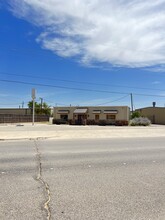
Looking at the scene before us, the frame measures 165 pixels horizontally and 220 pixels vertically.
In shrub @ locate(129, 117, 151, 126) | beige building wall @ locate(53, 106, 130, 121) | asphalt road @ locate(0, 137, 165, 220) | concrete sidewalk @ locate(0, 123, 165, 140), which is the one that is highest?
beige building wall @ locate(53, 106, 130, 121)

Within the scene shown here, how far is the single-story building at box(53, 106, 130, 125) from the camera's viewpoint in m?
53.4

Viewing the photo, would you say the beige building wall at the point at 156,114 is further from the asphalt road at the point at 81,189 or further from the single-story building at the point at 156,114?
the asphalt road at the point at 81,189

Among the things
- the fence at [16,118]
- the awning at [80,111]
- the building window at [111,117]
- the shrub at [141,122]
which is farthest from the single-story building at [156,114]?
the fence at [16,118]

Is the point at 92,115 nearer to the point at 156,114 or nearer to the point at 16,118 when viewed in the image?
the point at 16,118

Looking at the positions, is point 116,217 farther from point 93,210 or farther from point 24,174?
point 24,174

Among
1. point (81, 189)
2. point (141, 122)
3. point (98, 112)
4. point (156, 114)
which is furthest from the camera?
point (156, 114)

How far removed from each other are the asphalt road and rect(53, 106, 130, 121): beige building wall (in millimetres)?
44082

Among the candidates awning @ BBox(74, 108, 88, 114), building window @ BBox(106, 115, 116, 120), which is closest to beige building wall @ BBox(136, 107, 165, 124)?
building window @ BBox(106, 115, 116, 120)

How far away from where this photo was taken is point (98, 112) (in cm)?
5500

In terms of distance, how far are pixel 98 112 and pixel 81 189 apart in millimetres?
49174

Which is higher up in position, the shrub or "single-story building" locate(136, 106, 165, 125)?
"single-story building" locate(136, 106, 165, 125)

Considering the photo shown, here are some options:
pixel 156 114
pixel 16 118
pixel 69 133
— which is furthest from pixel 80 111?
pixel 69 133

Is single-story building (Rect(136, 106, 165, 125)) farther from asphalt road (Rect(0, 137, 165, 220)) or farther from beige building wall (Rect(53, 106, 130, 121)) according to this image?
asphalt road (Rect(0, 137, 165, 220))

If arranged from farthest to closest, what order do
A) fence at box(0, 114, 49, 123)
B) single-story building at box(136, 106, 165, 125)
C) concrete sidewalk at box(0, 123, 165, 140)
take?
1. single-story building at box(136, 106, 165, 125)
2. fence at box(0, 114, 49, 123)
3. concrete sidewalk at box(0, 123, 165, 140)
